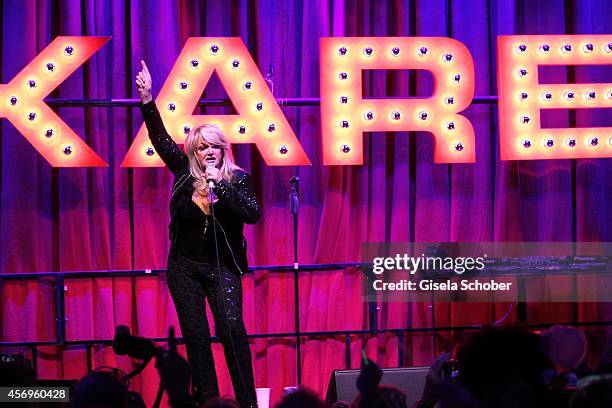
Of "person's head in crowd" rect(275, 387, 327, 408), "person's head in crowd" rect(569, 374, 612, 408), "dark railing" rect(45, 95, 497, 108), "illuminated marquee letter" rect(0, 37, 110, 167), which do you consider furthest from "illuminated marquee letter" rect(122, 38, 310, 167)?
"person's head in crowd" rect(569, 374, 612, 408)

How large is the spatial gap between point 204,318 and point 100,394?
1.77 meters

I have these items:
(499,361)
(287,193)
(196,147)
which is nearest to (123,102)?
(287,193)

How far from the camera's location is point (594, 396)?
1.64 meters

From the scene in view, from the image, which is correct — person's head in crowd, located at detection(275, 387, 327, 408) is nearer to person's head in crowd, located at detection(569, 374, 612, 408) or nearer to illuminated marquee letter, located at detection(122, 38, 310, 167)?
person's head in crowd, located at detection(569, 374, 612, 408)

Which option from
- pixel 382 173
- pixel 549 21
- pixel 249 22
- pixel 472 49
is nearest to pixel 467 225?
pixel 382 173

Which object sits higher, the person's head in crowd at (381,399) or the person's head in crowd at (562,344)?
the person's head in crowd at (562,344)

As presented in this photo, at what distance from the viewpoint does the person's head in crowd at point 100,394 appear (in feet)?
6.12

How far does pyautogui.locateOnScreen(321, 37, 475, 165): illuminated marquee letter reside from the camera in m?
4.88

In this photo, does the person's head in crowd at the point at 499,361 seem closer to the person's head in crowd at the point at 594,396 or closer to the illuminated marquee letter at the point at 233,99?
the person's head in crowd at the point at 594,396

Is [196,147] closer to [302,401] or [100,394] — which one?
[100,394]

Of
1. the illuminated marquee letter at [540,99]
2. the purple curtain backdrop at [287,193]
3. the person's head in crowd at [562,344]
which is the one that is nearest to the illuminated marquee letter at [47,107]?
the purple curtain backdrop at [287,193]

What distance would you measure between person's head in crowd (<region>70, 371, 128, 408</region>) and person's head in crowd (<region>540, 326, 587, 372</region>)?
106 centimetres

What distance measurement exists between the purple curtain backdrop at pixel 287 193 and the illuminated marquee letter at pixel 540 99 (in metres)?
0.27

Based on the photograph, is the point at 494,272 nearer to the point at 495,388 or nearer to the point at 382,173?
the point at 382,173
